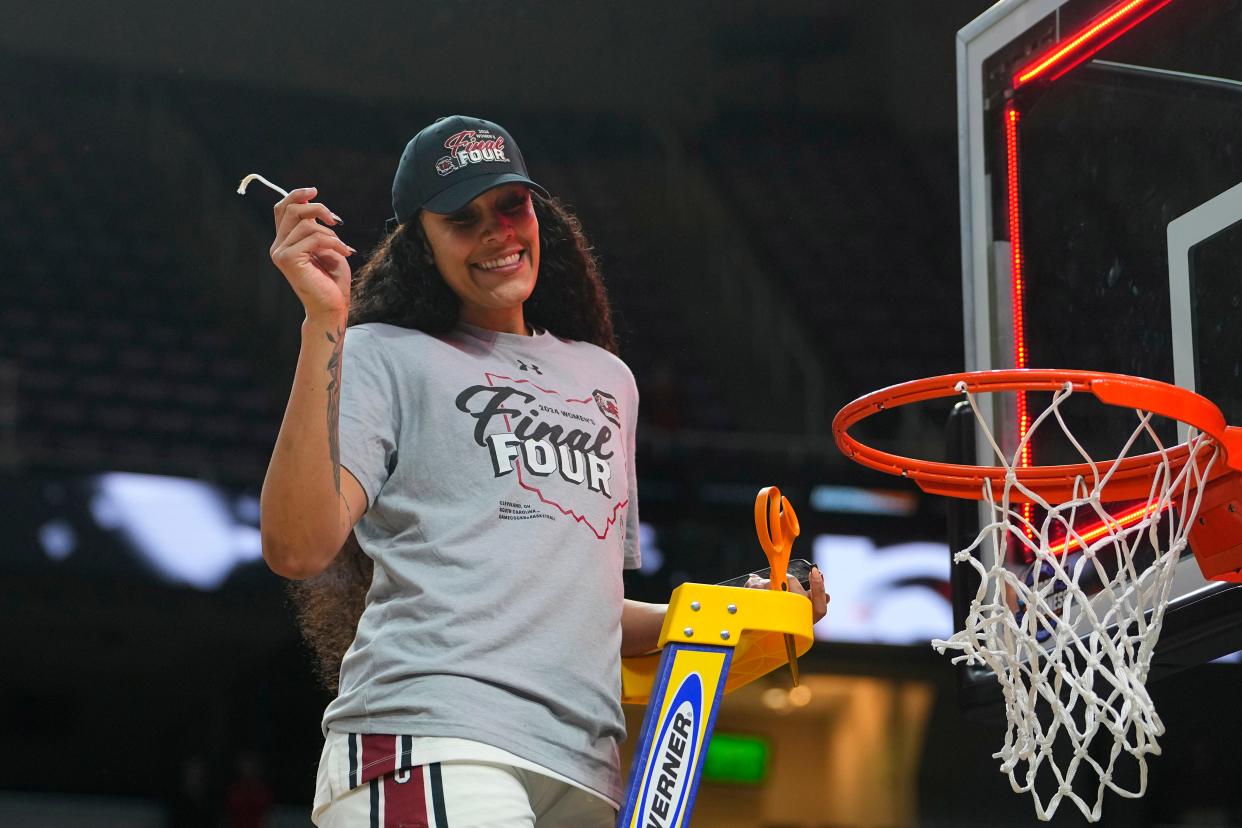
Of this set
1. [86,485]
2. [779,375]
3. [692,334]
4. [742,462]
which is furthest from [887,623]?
[86,485]

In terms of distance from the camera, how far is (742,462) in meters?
5.58

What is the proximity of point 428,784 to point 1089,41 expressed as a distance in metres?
1.62

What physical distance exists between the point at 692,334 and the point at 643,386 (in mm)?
460

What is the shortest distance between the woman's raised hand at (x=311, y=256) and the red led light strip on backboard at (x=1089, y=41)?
56.5 inches

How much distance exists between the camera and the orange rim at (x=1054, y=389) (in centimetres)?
154

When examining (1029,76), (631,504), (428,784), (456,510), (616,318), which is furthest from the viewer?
(616,318)

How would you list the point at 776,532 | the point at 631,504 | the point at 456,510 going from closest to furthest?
the point at 456,510, the point at 776,532, the point at 631,504

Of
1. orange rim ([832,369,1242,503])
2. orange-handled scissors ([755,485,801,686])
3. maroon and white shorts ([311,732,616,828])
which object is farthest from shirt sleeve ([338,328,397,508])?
orange rim ([832,369,1242,503])

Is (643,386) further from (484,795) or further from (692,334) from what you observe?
(484,795)

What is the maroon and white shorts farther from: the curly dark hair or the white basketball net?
the white basketball net

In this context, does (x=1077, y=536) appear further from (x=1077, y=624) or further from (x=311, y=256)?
(x=311, y=256)

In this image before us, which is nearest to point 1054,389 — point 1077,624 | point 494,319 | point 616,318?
point 1077,624

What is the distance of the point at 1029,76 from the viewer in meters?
2.40

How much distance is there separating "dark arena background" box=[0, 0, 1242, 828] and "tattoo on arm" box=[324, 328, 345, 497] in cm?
344
